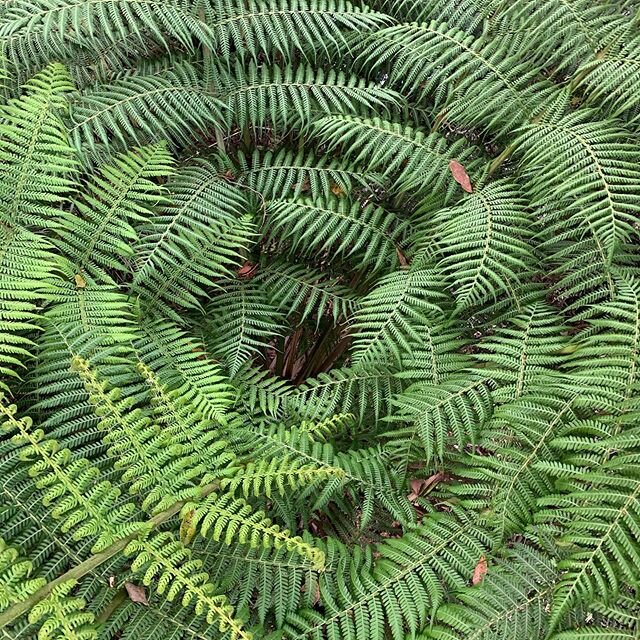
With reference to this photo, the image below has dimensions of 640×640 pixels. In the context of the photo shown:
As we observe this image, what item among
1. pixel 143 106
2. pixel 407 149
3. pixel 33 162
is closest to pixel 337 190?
pixel 407 149

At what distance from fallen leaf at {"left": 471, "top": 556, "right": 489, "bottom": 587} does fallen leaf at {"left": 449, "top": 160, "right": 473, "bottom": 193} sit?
4.12ft

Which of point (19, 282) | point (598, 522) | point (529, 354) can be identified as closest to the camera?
point (598, 522)

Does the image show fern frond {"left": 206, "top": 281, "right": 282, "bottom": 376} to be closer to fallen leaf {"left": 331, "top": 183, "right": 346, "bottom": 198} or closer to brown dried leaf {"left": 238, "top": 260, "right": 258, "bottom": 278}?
brown dried leaf {"left": 238, "top": 260, "right": 258, "bottom": 278}

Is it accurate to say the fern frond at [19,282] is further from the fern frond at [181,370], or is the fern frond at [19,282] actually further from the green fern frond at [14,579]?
the green fern frond at [14,579]

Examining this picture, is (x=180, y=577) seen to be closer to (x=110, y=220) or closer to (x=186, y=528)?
(x=186, y=528)

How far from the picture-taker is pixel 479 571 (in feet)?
4.67

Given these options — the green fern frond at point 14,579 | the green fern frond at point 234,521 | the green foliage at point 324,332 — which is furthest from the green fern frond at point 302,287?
the green fern frond at point 14,579

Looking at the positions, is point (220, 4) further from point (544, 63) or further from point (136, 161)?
point (544, 63)

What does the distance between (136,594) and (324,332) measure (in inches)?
55.0

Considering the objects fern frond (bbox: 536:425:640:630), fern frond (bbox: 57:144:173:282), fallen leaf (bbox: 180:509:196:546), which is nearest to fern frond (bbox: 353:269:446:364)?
fern frond (bbox: 536:425:640:630)

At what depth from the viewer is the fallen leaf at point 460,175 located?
1.96 metres

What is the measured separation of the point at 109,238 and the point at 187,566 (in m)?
1.09

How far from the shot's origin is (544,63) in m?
2.09

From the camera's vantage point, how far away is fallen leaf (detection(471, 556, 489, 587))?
4.66ft
